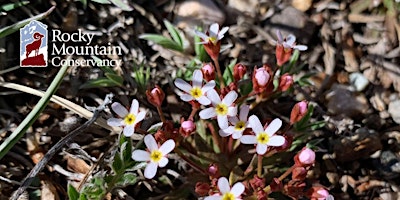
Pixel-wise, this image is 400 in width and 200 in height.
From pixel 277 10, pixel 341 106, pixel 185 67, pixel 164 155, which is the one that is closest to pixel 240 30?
pixel 277 10

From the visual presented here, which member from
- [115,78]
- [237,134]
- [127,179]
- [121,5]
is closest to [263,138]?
[237,134]

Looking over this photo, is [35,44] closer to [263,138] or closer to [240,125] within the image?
[240,125]

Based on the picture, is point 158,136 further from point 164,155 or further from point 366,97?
point 366,97

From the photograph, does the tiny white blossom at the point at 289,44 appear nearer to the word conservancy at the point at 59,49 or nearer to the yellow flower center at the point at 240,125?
the yellow flower center at the point at 240,125

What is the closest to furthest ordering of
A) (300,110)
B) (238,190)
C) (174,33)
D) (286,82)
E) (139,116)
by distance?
1. (238,190)
2. (139,116)
3. (300,110)
4. (286,82)
5. (174,33)

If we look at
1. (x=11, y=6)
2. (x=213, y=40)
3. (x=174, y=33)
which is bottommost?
(x=174, y=33)

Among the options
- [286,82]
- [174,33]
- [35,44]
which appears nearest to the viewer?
[286,82]

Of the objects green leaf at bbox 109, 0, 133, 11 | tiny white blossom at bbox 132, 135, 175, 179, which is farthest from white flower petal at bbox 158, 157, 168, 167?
green leaf at bbox 109, 0, 133, 11
